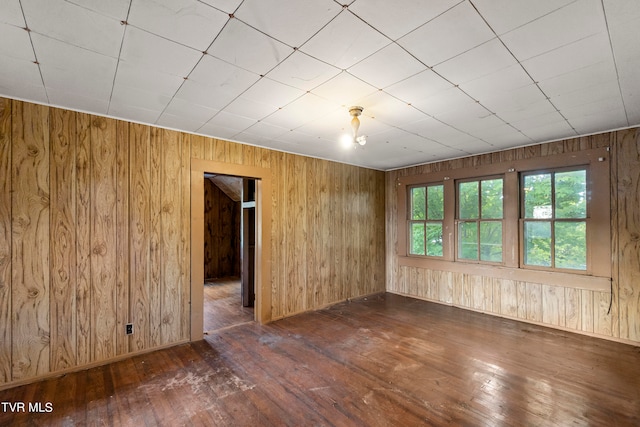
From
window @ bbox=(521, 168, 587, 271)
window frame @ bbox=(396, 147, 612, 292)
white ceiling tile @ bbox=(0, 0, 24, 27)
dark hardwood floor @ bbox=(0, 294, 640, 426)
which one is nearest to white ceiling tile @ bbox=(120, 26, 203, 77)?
white ceiling tile @ bbox=(0, 0, 24, 27)

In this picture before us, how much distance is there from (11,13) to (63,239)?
1943 mm

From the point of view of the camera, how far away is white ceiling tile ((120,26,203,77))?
1639 mm

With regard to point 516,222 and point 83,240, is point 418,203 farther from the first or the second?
point 83,240

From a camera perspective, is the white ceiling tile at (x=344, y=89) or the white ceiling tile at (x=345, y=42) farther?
the white ceiling tile at (x=344, y=89)

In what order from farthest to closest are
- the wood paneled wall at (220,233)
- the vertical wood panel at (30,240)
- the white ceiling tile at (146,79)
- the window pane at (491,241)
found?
1. the wood paneled wall at (220,233)
2. the window pane at (491,241)
3. the vertical wood panel at (30,240)
4. the white ceiling tile at (146,79)

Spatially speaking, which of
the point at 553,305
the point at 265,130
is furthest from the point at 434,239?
the point at 265,130

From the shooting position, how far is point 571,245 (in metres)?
3.71

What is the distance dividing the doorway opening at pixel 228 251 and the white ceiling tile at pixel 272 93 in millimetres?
2103

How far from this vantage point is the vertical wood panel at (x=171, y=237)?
3.19m

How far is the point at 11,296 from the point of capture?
2414 mm

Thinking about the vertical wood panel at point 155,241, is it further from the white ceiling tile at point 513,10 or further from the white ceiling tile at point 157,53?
the white ceiling tile at point 513,10

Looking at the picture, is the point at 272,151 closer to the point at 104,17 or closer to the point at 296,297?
the point at 296,297

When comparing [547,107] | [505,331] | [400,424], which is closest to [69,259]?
[400,424]

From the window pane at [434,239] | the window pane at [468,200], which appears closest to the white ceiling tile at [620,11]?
the window pane at [468,200]
